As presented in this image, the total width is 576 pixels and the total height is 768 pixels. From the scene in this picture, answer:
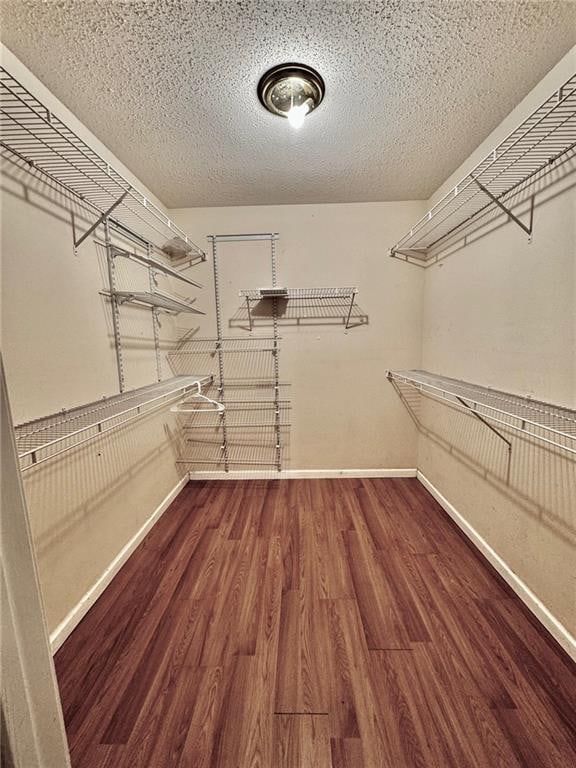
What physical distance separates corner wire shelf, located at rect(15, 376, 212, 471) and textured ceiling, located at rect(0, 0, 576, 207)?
1.33 metres

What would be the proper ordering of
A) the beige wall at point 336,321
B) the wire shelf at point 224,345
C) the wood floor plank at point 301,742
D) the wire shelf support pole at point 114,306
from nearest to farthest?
the wood floor plank at point 301,742 < the wire shelf support pole at point 114,306 < the beige wall at point 336,321 < the wire shelf at point 224,345

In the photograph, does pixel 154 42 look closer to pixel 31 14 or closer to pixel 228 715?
pixel 31 14

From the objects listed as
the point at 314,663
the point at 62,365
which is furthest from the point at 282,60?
the point at 314,663

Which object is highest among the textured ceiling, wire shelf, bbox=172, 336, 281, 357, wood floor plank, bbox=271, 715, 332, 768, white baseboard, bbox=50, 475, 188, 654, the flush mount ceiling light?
the textured ceiling

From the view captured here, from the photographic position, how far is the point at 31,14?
89 cm

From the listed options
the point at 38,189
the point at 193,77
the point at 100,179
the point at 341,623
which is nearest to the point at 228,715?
the point at 341,623

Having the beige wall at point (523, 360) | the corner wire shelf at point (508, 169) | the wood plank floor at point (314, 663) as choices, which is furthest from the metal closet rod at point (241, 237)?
the wood plank floor at point (314, 663)

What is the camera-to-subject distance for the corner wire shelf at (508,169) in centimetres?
99

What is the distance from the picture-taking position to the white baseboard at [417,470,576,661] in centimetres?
112

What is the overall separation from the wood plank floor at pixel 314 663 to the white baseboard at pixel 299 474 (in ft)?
2.54

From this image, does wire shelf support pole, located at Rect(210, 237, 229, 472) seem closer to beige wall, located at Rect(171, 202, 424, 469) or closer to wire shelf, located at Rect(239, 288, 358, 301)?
beige wall, located at Rect(171, 202, 424, 469)

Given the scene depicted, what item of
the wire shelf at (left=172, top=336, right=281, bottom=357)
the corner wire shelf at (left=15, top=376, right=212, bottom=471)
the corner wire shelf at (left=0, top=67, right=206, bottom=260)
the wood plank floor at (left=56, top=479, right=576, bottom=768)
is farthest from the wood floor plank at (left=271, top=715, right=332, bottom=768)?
the wire shelf at (left=172, top=336, right=281, bottom=357)

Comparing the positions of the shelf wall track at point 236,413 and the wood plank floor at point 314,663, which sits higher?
the shelf wall track at point 236,413

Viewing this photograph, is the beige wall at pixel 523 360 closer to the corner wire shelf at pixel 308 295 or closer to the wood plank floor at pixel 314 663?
the wood plank floor at pixel 314 663
